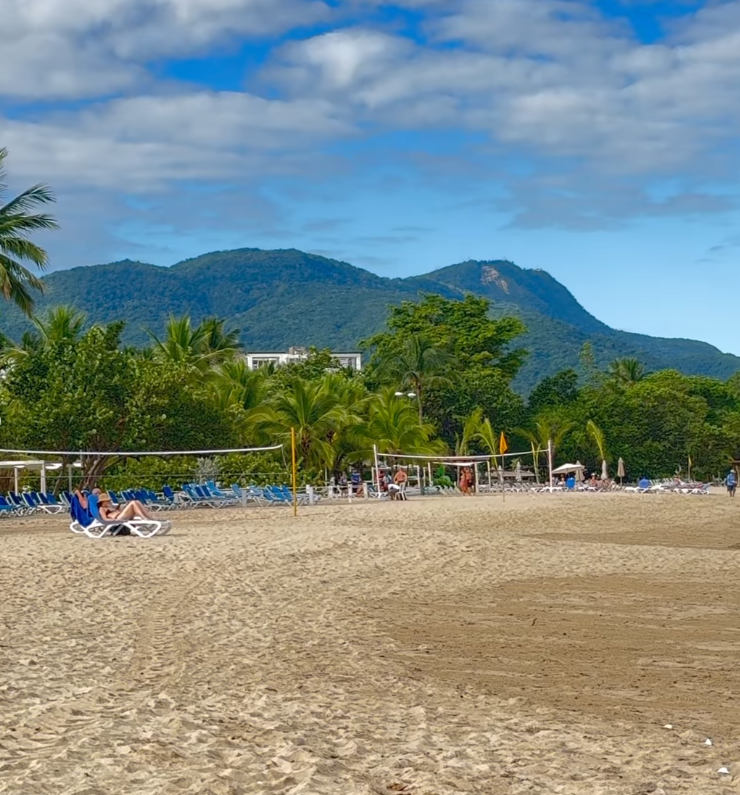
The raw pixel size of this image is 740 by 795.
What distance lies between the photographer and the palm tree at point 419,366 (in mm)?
62338

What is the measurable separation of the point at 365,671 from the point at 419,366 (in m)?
54.9

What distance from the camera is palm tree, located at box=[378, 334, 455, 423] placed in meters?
62.3

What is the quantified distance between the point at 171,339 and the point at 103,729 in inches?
1615

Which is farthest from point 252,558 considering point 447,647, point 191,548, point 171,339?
point 171,339

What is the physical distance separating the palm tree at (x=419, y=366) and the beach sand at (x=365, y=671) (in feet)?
150

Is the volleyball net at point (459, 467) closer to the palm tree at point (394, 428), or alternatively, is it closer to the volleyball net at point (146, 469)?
the palm tree at point (394, 428)

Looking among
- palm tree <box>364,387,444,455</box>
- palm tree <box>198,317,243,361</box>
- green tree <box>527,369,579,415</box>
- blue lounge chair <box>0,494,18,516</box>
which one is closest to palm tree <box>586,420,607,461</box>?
green tree <box>527,369,579,415</box>

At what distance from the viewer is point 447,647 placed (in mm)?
9039

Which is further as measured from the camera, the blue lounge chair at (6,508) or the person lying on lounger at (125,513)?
the blue lounge chair at (6,508)

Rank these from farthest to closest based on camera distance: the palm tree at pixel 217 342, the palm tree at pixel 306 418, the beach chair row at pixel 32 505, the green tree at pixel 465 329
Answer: the green tree at pixel 465 329
the palm tree at pixel 217 342
the palm tree at pixel 306 418
the beach chair row at pixel 32 505

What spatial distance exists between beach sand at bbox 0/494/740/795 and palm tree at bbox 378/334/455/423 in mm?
45683

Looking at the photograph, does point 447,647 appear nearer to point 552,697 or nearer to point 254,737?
point 552,697

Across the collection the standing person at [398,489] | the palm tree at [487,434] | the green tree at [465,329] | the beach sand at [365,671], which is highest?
the green tree at [465,329]

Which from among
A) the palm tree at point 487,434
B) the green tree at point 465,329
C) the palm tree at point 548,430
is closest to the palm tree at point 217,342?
the palm tree at point 487,434
